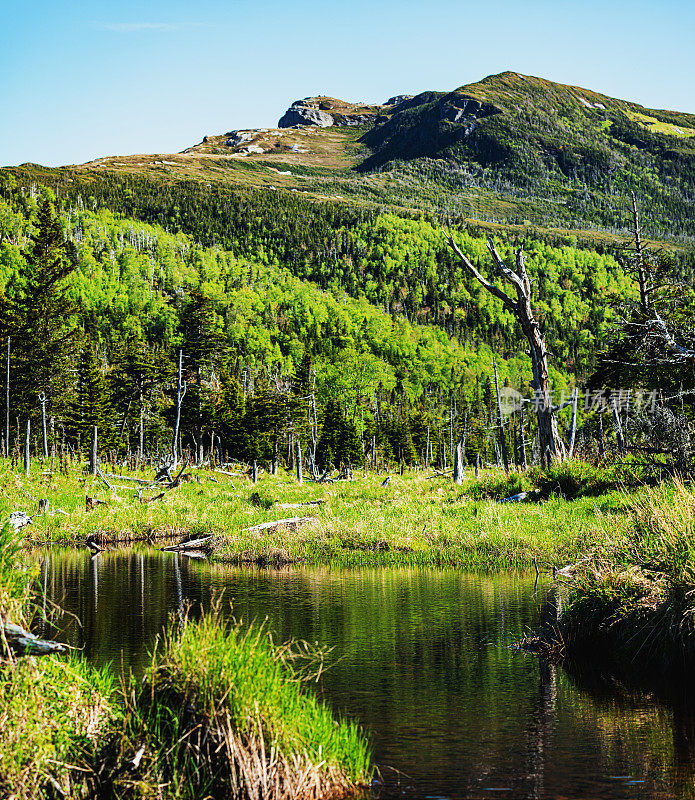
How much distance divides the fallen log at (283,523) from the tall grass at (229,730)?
1789cm

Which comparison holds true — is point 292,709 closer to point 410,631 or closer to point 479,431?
point 410,631

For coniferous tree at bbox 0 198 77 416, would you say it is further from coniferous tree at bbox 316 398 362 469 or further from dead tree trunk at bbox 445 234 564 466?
dead tree trunk at bbox 445 234 564 466

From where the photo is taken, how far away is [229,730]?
230 inches

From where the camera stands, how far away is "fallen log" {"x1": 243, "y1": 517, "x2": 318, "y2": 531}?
80.0ft

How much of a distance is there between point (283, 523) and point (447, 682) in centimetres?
1530

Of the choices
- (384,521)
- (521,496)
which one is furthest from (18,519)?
(521,496)

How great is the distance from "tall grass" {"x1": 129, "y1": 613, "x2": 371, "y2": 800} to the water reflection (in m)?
0.91

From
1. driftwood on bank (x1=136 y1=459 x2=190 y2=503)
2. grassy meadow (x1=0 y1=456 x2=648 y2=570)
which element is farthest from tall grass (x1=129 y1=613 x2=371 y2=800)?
driftwood on bank (x1=136 y1=459 x2=190 y2=503)

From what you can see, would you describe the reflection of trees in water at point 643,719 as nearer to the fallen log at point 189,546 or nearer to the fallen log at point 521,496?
the fallen log at point 521,496

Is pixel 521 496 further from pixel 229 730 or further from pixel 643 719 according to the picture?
pixel 229 730

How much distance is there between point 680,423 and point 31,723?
19025 millimetres

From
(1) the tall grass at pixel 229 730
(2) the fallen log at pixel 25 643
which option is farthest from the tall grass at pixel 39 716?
(1) the tall grass at pixel 229 730

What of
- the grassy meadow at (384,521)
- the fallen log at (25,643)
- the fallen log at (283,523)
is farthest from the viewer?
the fallen log at (283,523)

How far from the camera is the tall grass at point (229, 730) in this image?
19.3 feet
